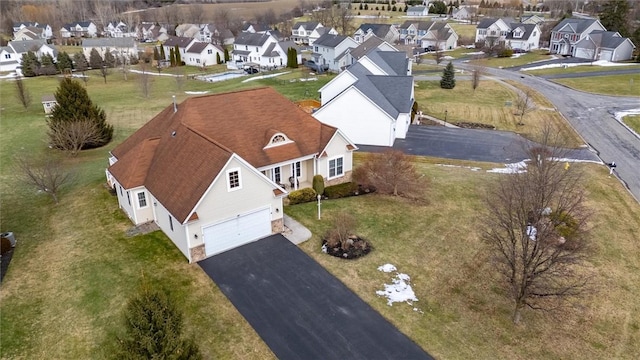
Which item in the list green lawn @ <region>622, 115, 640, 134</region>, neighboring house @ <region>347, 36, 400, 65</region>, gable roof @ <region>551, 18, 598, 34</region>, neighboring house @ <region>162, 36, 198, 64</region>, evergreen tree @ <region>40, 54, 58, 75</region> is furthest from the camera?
neighboring house @ <region>162, 36, 198, 64</region>

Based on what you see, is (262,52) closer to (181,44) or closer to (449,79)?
(181,44)

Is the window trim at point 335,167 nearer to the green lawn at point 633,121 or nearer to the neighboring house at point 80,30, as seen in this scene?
the green lawn at point 633,121

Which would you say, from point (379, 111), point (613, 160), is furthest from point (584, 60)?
point (379, 111)

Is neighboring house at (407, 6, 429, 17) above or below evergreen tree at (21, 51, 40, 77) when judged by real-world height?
above

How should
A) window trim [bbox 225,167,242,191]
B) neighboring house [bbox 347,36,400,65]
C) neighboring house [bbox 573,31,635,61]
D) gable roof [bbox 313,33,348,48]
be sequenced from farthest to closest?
gable roof [bbox 313,33,348,48], neighboring house [bbox 573,31,635,61], neighboring house [bbox 347,36,400,65], window trim [bbox 225,167,242,191]

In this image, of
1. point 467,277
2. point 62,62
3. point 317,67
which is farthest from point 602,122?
point 62,62

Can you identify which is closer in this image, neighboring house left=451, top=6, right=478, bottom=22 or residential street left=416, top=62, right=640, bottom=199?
residential street left=416, top=62, right=640, bottom=199

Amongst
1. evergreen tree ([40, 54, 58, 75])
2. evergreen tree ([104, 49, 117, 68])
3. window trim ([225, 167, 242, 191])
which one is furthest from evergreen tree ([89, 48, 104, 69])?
window trim ([225, 167, 242, 191])

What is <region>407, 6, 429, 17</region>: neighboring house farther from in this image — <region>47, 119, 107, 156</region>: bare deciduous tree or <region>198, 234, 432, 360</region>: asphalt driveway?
<region>198, 234, 432, 360</region>: asphalt driveway
